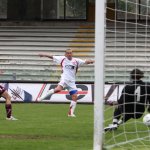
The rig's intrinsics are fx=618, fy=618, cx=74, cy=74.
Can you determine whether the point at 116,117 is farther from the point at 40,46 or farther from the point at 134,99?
the point at 40,46

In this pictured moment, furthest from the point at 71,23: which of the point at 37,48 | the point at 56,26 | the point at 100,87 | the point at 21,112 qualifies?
the point at 100,87

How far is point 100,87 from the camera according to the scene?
29.4 ft

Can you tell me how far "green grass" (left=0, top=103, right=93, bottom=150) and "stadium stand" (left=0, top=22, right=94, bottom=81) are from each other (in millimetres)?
9898

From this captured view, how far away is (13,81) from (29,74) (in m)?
3.90

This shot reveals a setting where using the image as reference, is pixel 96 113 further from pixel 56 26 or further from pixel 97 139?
pixel 56 26

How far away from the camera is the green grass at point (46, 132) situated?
10625mm

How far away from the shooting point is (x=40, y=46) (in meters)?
30.9

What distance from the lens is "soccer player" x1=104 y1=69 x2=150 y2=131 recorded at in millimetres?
12586

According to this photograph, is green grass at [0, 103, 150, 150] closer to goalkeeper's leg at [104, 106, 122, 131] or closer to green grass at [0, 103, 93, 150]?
green grass at [0, 103, 93, 150]

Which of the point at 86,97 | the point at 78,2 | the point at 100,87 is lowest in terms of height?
the point at 86,97

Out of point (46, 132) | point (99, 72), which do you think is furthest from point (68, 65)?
point (99, 72)

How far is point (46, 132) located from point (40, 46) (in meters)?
18.5

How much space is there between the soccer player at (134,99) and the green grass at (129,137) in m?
0.31

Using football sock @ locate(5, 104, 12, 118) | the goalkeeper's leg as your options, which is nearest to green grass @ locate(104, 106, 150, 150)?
the goalkeeper's leg
